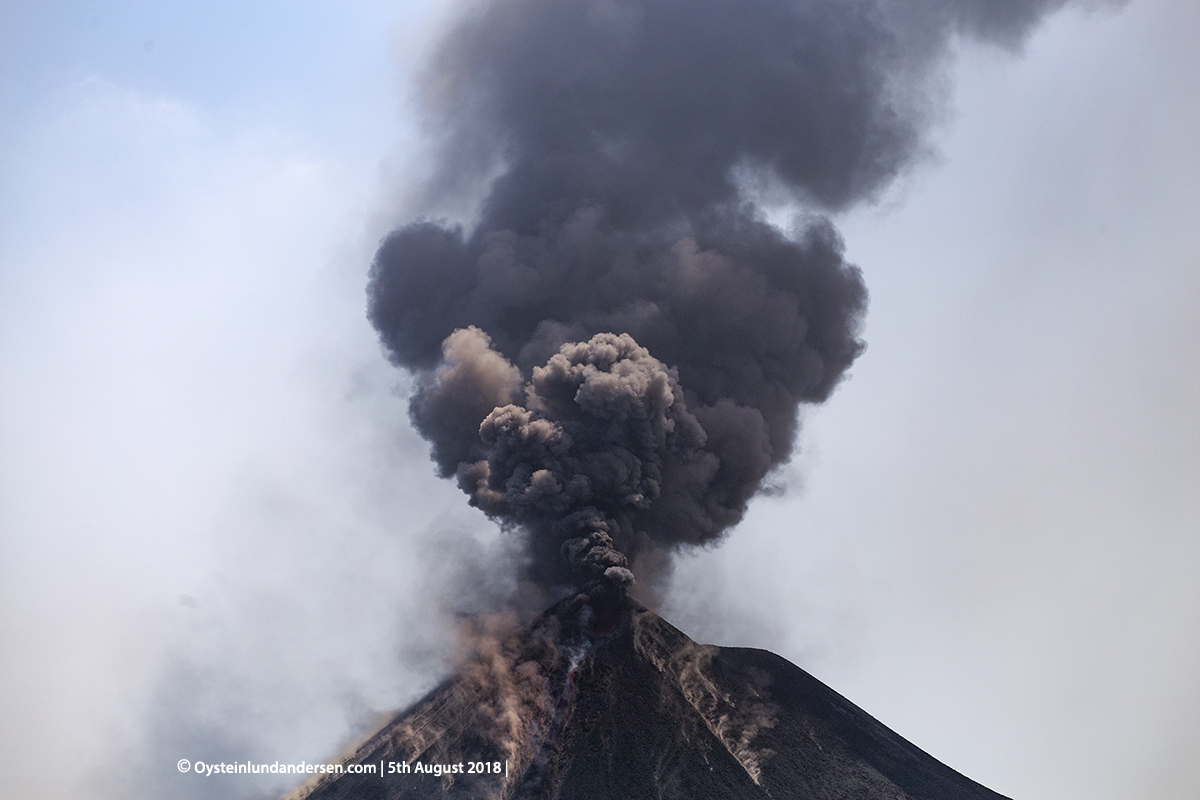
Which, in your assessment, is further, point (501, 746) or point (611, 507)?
point (611, 507)

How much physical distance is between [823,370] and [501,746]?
35.1 m

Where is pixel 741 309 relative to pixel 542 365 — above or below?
above

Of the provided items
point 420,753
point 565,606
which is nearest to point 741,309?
point 565,606

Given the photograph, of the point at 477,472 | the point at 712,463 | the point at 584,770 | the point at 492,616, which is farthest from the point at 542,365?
the point at 584,770

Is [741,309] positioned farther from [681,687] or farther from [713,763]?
[713,763]

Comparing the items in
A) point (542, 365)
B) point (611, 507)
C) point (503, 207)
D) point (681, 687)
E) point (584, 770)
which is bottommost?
point (584, 770)

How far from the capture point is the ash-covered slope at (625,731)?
44375 mm

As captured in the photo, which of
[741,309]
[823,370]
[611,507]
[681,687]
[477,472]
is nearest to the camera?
[681,687]

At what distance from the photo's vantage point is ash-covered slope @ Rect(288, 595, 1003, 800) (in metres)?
44.4

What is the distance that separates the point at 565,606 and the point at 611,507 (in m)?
5.89

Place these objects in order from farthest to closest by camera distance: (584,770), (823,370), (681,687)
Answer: (823,370), (681,687), (584,770)

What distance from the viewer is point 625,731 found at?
4656 centimetres

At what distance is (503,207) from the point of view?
69812 mm

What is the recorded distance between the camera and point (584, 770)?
146ft
